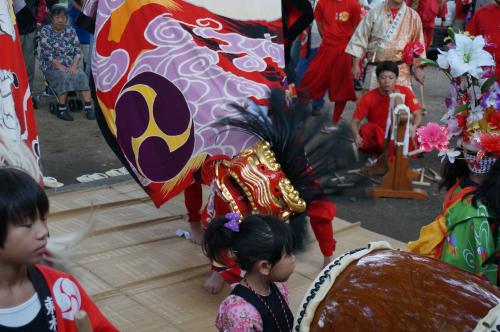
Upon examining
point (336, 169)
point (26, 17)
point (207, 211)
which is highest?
point (26, 17)

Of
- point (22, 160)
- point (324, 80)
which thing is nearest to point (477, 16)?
point (324, 80)

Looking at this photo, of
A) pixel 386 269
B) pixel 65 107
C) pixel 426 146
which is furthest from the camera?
pixel 65 107

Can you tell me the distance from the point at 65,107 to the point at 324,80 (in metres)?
2.19

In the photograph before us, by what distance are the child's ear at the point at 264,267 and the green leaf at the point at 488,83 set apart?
1067 millimetres

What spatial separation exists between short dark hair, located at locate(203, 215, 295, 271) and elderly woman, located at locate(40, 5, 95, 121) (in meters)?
4.23

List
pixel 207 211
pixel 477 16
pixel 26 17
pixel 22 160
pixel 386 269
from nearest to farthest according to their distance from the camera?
pixel 22 160
pixel 386 269
pixel 207 211
pixel 26 17
pixel 477 16

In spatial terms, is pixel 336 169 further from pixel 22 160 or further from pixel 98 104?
pixel 22 160

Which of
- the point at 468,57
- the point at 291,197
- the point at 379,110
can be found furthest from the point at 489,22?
the point at 291,197

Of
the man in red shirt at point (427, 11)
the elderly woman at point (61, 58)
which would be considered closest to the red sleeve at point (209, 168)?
the elderly woman at point (61, 58)

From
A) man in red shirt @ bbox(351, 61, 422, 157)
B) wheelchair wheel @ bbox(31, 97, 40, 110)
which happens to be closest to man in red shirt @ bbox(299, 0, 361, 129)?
man in red shirt @ bbox(351, 61, 422, 157)

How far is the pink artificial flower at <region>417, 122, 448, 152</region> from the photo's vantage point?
282 cm

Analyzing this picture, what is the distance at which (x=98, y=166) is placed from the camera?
5.14 m

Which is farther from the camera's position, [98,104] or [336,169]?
[98,104]

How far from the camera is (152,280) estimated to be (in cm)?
340
